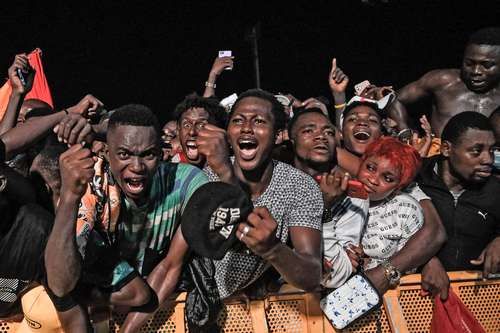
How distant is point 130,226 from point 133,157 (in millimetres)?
371

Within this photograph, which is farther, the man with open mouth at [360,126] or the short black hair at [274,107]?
the man with open mouth at [360,126]

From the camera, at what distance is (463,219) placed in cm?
402

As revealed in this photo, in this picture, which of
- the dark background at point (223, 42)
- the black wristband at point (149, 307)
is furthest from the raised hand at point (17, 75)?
the dark background at point (223, 42)

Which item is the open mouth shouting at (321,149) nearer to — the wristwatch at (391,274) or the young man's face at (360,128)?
the young man's face at (360,128)

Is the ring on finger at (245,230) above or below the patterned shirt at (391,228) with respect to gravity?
above

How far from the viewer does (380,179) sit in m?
3.98

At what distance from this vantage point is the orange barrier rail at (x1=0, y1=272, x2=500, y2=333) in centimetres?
339

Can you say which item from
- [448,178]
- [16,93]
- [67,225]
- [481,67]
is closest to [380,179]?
[448,178]

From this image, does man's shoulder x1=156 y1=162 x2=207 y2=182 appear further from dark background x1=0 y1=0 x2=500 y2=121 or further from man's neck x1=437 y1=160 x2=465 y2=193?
dark background x1=0 y1=0 x2=500 y2=121

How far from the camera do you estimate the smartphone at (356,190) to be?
3.73m

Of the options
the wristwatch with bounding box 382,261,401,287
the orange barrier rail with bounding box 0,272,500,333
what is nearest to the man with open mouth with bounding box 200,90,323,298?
the orange barrier rail with bounding box 0,272,500,333

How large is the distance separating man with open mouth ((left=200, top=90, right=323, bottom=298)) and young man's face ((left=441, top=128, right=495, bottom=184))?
1202mm

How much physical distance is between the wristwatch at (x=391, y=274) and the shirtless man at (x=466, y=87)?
7.64 ft

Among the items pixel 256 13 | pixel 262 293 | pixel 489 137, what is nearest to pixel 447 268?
pixel 489 137
